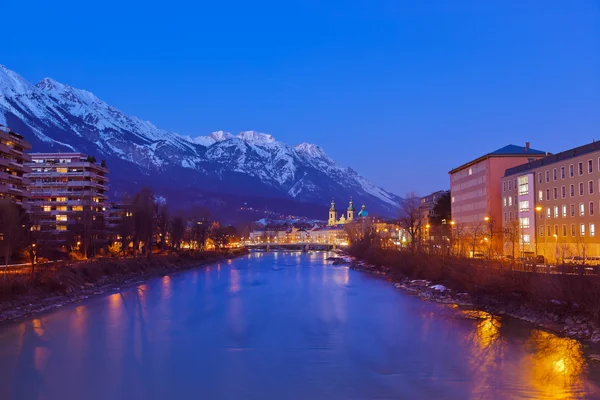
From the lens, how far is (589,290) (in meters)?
26.9

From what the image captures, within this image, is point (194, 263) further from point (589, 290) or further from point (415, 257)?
point (589, 290)

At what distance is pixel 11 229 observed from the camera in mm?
53781

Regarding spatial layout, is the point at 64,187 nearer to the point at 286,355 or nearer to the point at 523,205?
the point at 523,205

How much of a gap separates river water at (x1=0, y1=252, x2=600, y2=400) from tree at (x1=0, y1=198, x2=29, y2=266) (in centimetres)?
1859

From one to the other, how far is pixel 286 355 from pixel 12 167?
69.3 m

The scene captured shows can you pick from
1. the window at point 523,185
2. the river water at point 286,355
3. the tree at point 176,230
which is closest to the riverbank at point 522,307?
the river water at point 286,355

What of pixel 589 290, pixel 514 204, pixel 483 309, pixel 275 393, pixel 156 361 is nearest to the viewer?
pixel 275 393

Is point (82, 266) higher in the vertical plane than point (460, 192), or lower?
lower

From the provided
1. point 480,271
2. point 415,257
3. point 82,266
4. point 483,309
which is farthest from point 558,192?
point 82,266

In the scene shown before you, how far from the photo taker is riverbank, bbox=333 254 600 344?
26.6 meters

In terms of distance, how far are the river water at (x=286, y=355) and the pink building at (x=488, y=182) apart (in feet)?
172

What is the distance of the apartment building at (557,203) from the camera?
5694 cm

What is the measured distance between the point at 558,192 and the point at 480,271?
29.6m

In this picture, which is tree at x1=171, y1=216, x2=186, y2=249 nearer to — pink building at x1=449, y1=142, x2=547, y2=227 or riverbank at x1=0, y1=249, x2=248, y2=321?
riverbank at x1=0, y1=249, x2=248, y2=321
